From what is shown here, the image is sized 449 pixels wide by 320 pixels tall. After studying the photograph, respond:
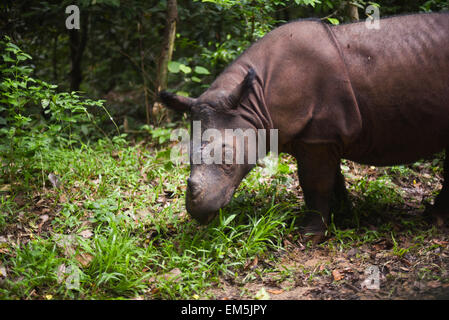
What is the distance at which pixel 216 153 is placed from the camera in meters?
3.60

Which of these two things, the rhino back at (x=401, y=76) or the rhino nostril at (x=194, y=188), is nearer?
the rhino nostril at (x=194, y=188)

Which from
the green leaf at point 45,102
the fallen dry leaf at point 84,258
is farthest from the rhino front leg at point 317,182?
the green leaf at point 45,102

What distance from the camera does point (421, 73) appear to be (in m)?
3.75

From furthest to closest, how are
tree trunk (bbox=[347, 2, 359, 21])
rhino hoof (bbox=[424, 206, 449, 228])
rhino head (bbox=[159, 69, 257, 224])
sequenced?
1. tree trunk (bbox=[347, 2, 359, 21])
2. rhino hoof (bbox=[424, 206, 449, 228])
3. rhino head (bbox=[159, 69, 257, 224])

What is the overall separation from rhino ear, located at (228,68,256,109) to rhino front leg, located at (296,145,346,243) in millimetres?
753

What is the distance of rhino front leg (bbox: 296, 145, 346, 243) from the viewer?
388 cm

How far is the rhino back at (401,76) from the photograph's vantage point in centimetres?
375

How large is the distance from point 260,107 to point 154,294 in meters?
1.85

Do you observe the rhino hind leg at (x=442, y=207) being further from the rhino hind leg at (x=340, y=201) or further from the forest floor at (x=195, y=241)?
the rhino hind leg at (x=340, y=201)

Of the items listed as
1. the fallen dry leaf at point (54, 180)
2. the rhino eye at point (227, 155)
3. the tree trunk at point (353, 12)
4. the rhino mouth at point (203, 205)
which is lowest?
the fallen dry leaf at point (54, 180)

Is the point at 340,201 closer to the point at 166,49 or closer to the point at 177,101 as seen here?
the point at 177,101

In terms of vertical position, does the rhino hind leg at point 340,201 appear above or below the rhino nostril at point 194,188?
below

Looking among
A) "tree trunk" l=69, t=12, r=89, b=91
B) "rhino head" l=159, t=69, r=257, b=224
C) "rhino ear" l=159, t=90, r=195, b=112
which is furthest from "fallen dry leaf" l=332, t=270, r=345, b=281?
"tree trunk" l=69, t=12, r=89, b=91

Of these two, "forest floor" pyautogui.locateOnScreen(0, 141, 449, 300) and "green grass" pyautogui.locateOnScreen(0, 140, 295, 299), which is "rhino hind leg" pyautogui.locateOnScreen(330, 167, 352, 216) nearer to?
"forest floor" pyautogui.locateOnScreen(0, 141, 449, 300)
